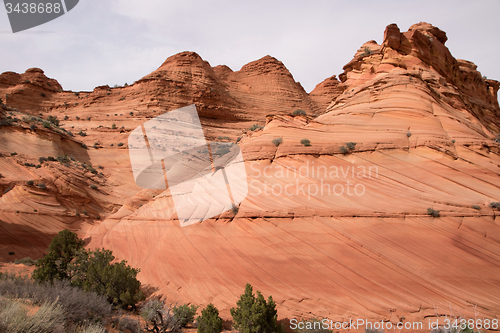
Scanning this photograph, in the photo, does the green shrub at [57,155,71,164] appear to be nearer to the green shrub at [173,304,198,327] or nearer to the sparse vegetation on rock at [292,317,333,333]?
the green shrub at [173,304,198,327]

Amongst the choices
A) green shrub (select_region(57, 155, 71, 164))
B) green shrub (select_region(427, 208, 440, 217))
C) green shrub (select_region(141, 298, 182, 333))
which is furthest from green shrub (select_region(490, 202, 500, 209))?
A: green shrub (select_region(57, 155, 71, 164))

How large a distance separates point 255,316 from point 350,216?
435 centimetres

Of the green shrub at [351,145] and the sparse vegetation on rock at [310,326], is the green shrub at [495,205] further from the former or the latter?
the sparse vegetation on rock at [310,326]

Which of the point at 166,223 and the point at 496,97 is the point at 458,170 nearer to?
the point at 166,223

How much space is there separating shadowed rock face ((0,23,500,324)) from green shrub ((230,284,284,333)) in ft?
2.49

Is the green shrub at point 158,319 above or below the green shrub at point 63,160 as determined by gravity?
below

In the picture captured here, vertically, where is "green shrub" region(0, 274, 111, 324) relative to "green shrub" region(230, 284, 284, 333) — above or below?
above

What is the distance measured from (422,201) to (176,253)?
8.54m

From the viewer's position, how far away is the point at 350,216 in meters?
9.25

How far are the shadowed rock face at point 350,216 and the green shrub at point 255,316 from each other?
76 centimetres

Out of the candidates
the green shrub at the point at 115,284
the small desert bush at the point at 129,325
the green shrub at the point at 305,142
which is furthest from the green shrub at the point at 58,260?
the green shrub at the point at 305,142

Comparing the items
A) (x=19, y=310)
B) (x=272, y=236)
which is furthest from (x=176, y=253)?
(x=19, y=310)

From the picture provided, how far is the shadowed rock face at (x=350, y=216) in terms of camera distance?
8.01 m

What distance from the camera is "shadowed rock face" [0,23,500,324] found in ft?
26.3
